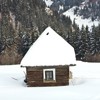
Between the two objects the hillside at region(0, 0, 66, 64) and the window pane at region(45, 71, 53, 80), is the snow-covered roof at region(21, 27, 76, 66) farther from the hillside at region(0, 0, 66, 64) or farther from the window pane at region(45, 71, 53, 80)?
the hillside at region(0, 0, 66, 64)

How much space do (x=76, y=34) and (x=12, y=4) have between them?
73.7 meters

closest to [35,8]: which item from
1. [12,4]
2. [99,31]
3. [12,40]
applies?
[12,4]

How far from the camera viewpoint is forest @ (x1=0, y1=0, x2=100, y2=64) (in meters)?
72.9

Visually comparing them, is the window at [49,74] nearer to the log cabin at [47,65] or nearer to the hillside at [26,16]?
the log cabin at [47,65]

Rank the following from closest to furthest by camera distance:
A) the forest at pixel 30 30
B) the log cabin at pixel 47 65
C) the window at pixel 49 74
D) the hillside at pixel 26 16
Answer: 1. the log cabin at pixel 47 65
2. the window at pixel 49 74
3. the forest at pixel 30 30
4. the hillside at pixel 26 16

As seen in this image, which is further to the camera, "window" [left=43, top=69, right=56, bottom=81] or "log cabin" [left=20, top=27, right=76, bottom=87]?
"window" [left=43, top=69, right=56, bottom=81]

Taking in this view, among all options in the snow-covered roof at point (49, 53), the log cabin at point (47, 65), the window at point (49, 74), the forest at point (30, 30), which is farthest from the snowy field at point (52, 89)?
the forest at point (30, 30)

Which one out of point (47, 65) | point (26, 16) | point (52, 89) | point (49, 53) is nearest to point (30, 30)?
point (26, 16)

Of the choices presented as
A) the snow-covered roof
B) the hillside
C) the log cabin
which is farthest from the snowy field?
the hillside

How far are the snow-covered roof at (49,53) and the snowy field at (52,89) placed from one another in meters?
1.55

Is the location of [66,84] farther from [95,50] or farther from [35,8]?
[35,8]

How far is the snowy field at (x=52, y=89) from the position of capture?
889 inches

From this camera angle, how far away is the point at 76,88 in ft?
82.3

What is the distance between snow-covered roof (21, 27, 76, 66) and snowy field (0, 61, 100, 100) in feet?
5.10
